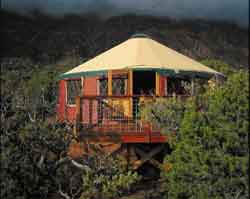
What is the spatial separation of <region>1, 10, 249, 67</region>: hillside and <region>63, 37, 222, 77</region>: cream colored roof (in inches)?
1608

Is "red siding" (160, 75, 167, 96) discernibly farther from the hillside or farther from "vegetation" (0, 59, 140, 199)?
the hillside

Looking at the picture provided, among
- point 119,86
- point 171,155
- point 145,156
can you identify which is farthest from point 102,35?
point 171,155

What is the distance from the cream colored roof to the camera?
13.7 m

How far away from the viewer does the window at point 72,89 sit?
15.2m

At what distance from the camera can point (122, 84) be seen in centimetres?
1479

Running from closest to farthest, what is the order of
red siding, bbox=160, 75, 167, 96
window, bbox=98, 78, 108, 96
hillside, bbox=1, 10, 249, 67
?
red siding, bbox=160, 75, 167, 96 → window, bbox=98, 78, 108, 96 → hillside, bbox=1, 10, 249, 67

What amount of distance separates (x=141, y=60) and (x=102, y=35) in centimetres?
6273

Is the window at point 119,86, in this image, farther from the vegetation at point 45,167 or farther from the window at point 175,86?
the vegetation at point 45,167

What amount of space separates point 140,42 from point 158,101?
582 cm

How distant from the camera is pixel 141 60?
13859 mm

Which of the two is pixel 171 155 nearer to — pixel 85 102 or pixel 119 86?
pixel 119 86

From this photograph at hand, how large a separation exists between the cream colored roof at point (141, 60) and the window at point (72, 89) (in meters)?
0.44

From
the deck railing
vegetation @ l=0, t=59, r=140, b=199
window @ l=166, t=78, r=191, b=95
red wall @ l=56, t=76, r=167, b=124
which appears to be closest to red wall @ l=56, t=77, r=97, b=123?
red wall @ l=56, t=76, r=167, b=124

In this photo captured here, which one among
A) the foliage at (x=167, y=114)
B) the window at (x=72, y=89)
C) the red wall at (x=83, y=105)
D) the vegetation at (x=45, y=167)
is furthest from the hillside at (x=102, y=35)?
the vegetation at (x=45, y=167)
